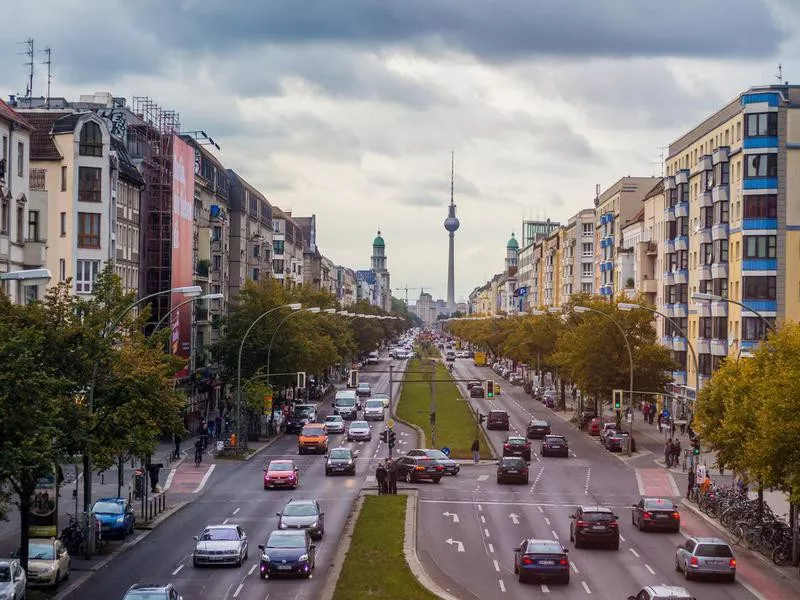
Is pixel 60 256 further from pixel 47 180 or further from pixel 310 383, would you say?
pixel 310 383

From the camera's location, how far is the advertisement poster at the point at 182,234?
92562 mm

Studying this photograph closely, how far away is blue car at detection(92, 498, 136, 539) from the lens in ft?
152

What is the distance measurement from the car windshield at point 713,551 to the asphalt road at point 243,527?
11090mm

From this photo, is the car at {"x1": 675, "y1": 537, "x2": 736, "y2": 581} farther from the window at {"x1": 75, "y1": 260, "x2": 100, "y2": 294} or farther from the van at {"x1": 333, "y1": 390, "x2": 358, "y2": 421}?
the van at {"x1": 333, "y1": 390, "x2": 358, "y2": 421}

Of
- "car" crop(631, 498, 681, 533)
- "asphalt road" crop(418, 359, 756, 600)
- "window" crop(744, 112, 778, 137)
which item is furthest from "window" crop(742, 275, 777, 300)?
"car" crop(631, 498, 681, 533)

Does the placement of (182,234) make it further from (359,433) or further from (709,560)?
(709,560)

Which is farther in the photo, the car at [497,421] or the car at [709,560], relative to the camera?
the car at [497,421]

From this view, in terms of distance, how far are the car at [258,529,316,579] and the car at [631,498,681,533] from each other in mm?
15480

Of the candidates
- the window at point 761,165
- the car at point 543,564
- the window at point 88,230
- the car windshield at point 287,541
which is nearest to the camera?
the car at point 543,564

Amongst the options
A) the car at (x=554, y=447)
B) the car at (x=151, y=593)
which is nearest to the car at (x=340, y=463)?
the car at (x=554, y=447)

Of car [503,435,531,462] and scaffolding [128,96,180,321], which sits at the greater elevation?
scaffolding [128,96,180,321]

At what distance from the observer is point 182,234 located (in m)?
96.8

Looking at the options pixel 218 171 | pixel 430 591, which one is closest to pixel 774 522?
pixel 430 591

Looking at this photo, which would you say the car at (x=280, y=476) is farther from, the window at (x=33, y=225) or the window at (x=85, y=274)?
the window at (x=85, y=274)
